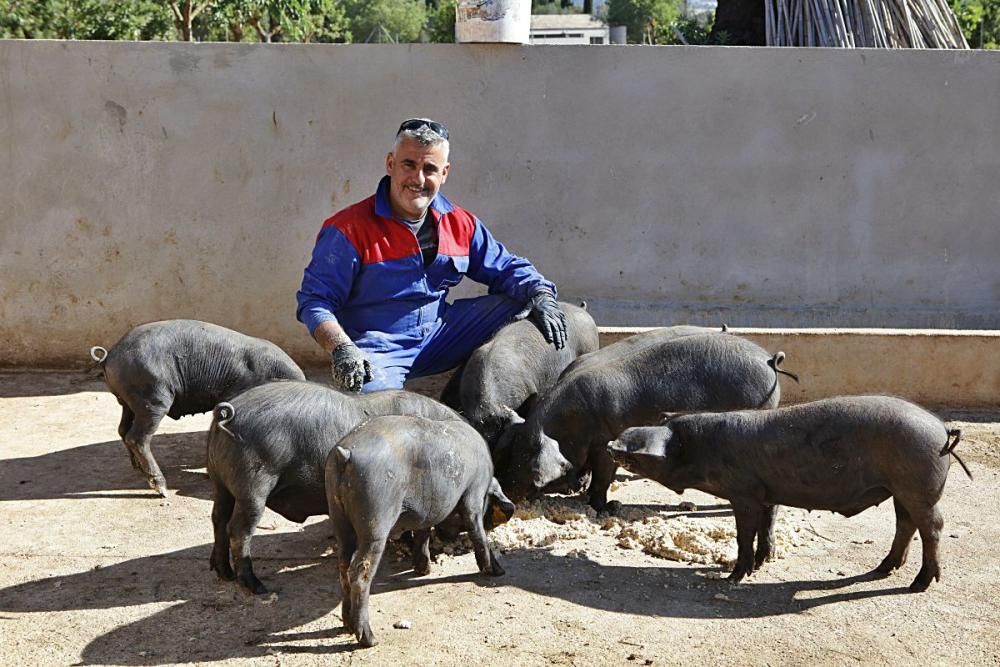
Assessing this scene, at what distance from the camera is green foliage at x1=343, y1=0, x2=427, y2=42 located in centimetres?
4747

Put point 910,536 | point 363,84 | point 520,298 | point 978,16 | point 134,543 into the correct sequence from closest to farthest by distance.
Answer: point 910,536 → point 134,543 → point 520,298 → point 363,84 → point 978,16

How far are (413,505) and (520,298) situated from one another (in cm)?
229

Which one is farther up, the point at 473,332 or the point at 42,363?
the point at 473,332

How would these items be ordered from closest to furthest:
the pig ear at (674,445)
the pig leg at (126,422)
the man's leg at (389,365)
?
the pig ear at (674,445) < the man's leg at (389,365) < the pig leg at (126,422)

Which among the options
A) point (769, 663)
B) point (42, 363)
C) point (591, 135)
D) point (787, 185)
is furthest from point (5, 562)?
point (787, 185)

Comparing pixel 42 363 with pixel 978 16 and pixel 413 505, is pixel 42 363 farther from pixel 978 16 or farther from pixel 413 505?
pixel 978 16

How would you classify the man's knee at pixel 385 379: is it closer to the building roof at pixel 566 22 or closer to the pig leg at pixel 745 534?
the pig leg at pixel 745 534

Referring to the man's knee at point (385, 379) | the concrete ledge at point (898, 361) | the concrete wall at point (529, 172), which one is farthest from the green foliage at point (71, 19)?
the concrete ledge at point (898, 361)

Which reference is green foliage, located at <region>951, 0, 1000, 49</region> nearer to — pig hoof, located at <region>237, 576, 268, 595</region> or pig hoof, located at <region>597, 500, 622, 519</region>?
pig hoof, located at <region>597, 500, 622, 519</region>

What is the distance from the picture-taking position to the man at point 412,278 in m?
5.78

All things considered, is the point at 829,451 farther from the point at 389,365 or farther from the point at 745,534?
the point at 389,365

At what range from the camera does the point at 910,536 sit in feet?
15.4

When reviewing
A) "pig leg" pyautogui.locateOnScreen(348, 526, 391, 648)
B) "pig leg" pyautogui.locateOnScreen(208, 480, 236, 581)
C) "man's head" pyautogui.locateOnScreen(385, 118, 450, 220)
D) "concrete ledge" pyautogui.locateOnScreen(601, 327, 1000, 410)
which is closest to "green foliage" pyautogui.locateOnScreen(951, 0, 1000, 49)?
"concrete ledge" pyautogui.locateOnScreen(601, 327, 1000, 410)

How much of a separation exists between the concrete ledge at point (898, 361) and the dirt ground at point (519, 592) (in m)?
1.44
